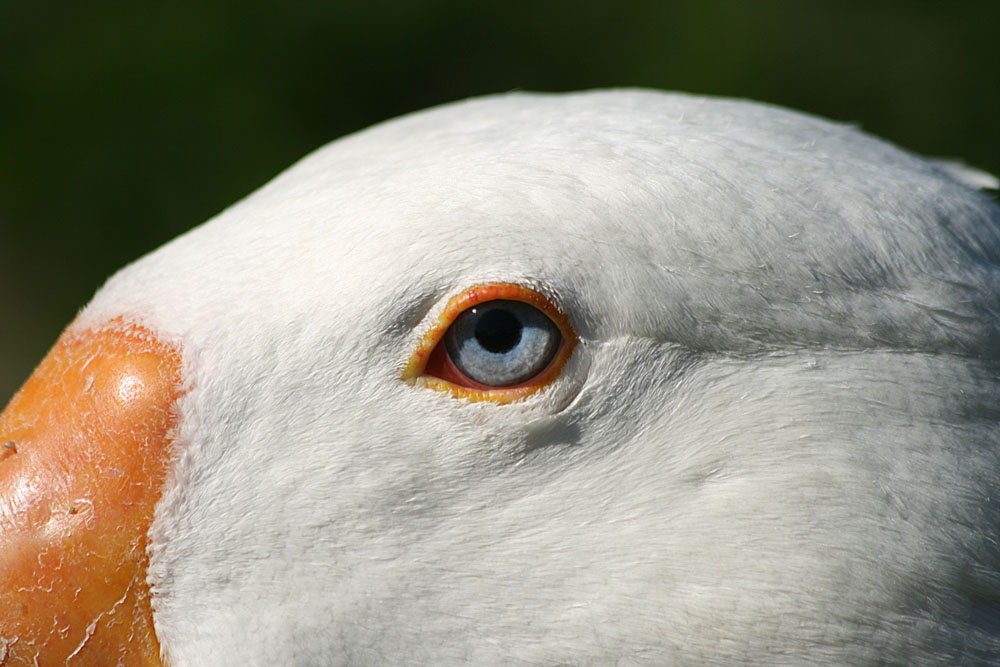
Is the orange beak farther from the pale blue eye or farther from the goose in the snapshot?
the pale blue eye

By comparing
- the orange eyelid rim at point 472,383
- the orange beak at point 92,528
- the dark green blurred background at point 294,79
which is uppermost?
the dark green blurred background at point 294,79

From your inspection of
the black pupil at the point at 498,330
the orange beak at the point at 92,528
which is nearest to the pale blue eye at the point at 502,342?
the black pupil at the point at 498,330

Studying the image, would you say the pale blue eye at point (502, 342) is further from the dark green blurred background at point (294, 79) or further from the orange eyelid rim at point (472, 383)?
the dark green blurred background at point (294, 79)

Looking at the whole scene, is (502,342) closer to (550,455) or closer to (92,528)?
(550,455)

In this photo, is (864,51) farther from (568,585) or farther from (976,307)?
(568,585)

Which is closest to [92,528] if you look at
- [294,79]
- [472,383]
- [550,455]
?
[472,383]

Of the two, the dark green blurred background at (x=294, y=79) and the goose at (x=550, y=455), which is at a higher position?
the dark green blurred background at (x=294, y=79)
